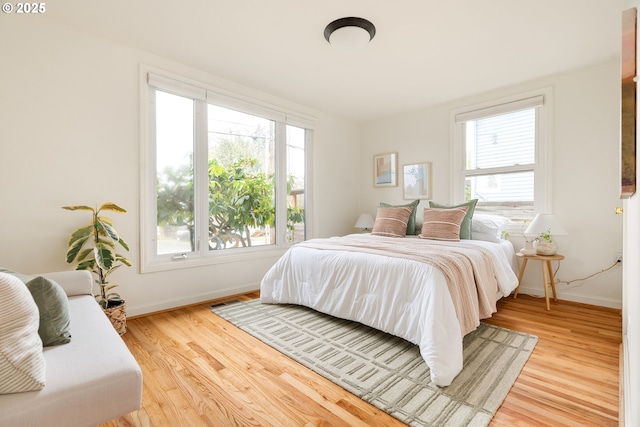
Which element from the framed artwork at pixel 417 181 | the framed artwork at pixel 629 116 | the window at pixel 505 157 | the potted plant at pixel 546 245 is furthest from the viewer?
the framed artwork at pixel 417 181

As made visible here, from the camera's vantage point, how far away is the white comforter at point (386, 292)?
180 centimetres

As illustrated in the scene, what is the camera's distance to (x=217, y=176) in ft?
11.2

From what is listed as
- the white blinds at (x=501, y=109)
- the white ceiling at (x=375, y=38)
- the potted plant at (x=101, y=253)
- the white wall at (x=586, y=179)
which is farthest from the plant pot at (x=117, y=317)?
the white blinds at (x=501, y=109)

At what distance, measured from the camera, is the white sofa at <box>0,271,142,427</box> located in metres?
0.89

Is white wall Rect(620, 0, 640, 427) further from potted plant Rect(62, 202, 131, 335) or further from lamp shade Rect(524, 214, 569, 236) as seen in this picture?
potted plant Rect(62, 202, 131, 335)

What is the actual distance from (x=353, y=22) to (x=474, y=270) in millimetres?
2104

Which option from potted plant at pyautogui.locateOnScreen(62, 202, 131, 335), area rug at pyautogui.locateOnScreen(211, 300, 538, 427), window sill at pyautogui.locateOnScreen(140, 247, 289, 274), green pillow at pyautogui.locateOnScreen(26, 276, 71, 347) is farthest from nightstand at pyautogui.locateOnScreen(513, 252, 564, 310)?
potted plant at pyautogui.locateOnScreen(62, 202, 131, 335)

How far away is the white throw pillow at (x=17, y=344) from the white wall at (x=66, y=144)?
1.69 meters

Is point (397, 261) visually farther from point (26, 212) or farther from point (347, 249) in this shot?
point (26, 212)

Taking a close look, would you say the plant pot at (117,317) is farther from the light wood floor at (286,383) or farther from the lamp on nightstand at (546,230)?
the lamp on nightstand at (546,230)

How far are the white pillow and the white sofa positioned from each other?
3340 millimetres

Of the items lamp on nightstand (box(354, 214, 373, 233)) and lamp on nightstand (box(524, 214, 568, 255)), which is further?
lamp on nightstand (box(354, 214, 373, 233))

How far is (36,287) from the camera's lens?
4.20 ft

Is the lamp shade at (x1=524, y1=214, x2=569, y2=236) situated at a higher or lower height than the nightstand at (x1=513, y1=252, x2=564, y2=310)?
higher
